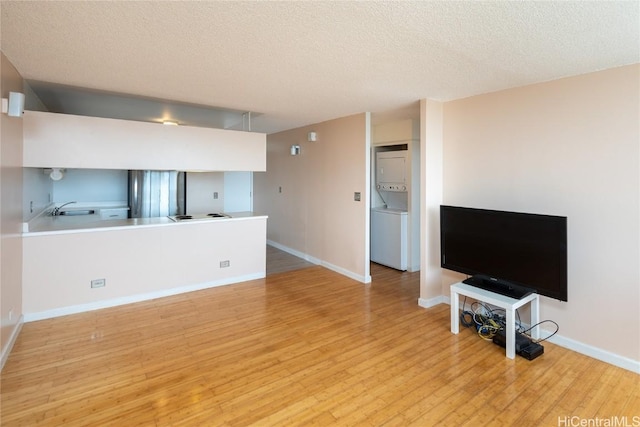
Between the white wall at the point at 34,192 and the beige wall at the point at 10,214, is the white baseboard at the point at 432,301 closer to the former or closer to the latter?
the beige wall at the point at 10,214

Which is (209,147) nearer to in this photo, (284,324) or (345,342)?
(284,324)

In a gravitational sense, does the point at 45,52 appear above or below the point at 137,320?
above

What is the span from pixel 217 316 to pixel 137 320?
80 cm

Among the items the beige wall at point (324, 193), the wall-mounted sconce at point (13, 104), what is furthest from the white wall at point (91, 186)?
the wall-mounted sconce at point (13, 104)

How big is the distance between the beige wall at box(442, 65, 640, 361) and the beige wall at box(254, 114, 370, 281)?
1788 millimetres

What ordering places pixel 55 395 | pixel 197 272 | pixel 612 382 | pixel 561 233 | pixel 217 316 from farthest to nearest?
pixel 197 272 < pixel 217 316 < pixel 561 233 < pixel 612 382 < pixel 55 395

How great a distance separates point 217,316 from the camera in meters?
3.57

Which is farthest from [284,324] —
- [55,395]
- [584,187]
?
[584,187]

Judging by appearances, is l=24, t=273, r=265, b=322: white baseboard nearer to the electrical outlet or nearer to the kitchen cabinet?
the electrical outlet

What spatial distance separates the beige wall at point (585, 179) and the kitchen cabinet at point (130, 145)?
3.23 metres

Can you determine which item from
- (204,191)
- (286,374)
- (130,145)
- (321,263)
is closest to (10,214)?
(130,145)

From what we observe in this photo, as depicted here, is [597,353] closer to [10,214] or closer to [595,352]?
[595,352]


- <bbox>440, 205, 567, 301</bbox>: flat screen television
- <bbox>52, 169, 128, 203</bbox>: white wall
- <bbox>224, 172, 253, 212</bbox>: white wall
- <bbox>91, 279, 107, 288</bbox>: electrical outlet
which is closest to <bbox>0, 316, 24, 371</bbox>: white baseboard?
<bbox>91, 279, 107, 288</bbox>: electrical outlet

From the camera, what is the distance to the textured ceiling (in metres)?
1.85
